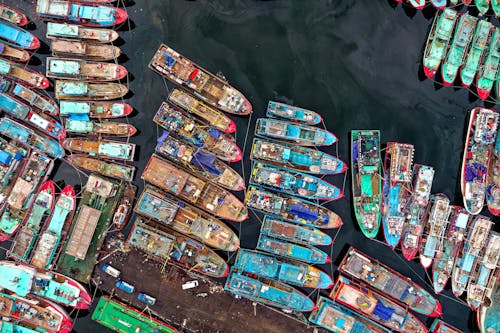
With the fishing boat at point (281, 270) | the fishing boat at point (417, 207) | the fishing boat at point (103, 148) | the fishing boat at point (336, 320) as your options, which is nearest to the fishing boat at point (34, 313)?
the fishing boat at point (103, 148)

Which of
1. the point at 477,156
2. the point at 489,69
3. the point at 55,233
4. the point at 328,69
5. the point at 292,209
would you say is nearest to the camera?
the point at 55,233

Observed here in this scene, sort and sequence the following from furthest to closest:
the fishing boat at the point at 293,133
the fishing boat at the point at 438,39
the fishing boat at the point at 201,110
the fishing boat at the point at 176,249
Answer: the fishing boat at the point at 438,39 < the fishing boat at the point at 201,110 < the fishing boat at the point at 293,133 < the fishing boat at the point at 176,249

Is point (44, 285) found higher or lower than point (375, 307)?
lower

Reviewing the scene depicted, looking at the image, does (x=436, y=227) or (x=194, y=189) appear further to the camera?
(x=436, y=227)

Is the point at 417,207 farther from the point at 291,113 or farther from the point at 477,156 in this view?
the point at 291,113

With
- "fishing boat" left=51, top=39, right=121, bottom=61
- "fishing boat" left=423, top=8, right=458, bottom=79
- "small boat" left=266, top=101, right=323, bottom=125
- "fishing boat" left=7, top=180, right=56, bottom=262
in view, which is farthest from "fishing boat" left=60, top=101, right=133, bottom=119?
"fishing boat" left=423, top=8, right=458, bottom=79

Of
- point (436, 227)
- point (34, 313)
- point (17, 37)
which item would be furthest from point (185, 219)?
point (436, 227)

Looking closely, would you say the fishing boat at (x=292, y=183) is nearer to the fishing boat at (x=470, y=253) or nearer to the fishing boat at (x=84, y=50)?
the fishing boat at (x=470, y=253)
